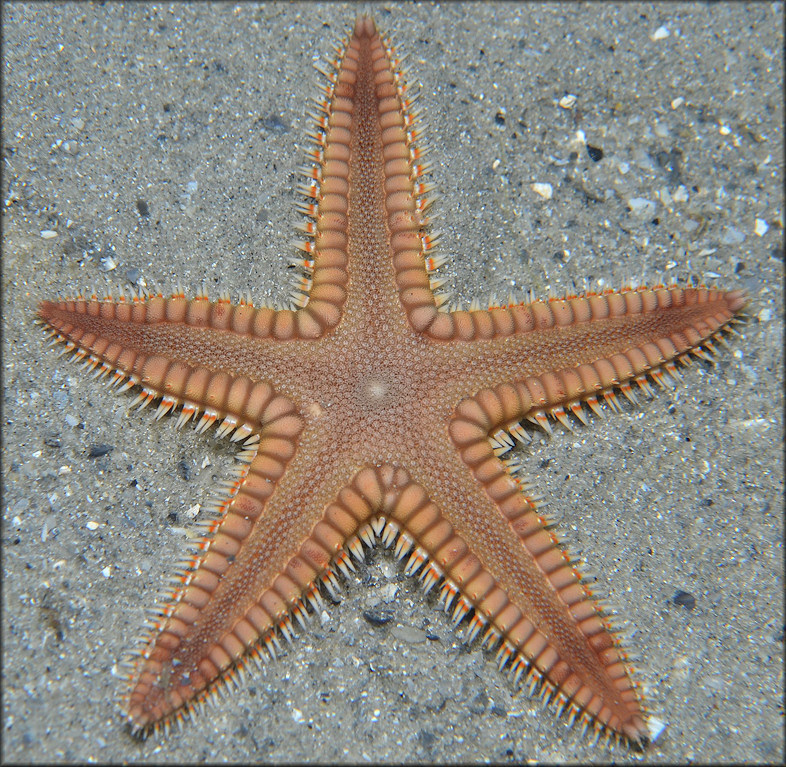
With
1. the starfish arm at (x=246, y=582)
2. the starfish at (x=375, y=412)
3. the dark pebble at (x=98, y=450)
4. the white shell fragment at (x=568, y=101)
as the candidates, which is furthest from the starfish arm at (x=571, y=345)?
the dark pebble at (x=98, y=450)

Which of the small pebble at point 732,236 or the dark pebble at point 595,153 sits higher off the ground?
the dark pebble at point 595,153

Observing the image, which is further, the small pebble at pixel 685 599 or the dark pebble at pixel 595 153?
the dark pebble at pixel 595 153

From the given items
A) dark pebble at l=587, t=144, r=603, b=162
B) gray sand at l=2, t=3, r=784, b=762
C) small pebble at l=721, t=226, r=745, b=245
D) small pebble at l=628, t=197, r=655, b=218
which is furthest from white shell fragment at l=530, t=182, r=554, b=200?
small pebble at l=721, t=226, r=745, b=245

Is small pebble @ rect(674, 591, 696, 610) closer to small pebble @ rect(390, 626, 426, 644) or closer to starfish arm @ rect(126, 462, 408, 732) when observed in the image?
small pebble @ rect(390, 626, 426, 644)

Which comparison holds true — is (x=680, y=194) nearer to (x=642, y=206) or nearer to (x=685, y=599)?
(x=642, y=206)

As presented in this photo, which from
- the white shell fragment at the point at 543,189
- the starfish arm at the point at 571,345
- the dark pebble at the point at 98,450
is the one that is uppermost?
the white shell fragment at the point at 543,189

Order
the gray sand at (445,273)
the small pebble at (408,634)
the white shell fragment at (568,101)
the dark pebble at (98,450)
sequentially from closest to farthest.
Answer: the gray sand at (445,273)
the small pebble at (408,634)
the dark pebble at (98,450)
the white shell fragment at (568,101)

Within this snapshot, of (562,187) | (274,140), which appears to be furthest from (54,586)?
(562,187)

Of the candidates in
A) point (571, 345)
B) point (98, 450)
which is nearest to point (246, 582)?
point (98, 450)

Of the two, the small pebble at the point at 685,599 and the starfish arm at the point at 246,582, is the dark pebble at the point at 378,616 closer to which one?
the starfish arm at the point at 246,582
